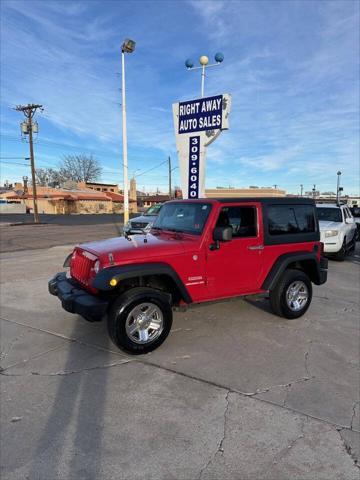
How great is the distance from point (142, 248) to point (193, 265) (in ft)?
2.26

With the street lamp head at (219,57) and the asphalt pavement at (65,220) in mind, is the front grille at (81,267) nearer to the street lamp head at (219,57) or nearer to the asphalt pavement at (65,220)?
the street lamp head at (219,57)

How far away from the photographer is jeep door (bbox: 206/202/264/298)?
450cm

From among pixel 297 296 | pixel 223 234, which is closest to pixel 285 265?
pixel 297 296

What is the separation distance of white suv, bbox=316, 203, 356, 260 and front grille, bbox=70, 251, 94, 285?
780cm

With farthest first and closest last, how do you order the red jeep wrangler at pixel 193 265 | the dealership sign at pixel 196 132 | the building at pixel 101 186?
the building at pixel 101 186
the dealership sign at pixel 196 132
the red jeep wrangler at pixel 193 265

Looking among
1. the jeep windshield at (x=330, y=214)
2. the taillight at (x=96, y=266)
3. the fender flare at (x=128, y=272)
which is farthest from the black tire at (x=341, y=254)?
the taillight at (x=96, y=266)

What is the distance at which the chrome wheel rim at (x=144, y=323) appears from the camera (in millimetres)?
3951

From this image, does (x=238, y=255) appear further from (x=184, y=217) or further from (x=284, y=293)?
(x=284, y=293)

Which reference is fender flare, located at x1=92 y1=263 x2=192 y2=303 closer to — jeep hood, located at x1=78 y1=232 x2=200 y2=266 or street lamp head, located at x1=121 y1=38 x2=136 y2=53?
jeep hood, located at x1=78 y1=232 x2=200 y2=266

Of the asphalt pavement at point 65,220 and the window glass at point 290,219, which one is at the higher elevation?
the window glass at point 290,219

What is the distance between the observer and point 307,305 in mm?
5418

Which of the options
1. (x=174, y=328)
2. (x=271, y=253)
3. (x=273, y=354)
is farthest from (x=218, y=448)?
(x=271, y=253)

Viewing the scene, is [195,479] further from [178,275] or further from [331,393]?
[178,275]

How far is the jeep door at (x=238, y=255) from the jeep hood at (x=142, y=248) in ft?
1.21
